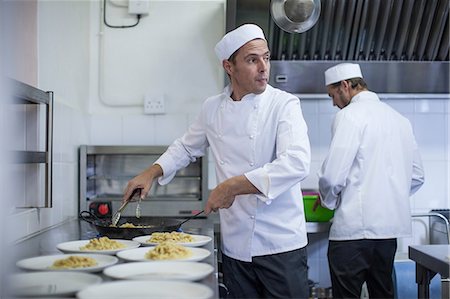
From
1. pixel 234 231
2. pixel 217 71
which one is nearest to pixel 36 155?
pixel 234 231

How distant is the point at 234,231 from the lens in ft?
6.23

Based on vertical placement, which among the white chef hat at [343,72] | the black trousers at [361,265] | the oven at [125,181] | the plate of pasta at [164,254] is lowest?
the black trousers at [361,265]

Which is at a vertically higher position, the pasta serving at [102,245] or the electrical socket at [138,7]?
the electrical socket at [138,7]

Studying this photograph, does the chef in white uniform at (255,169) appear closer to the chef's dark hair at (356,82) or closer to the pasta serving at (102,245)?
the pasta serving at (102,245)

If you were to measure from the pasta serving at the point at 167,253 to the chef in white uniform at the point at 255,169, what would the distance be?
0.48 metres

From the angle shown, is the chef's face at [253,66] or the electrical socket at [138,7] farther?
the electrical socket at [138,7]

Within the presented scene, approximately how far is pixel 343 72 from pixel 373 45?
39 centimetres

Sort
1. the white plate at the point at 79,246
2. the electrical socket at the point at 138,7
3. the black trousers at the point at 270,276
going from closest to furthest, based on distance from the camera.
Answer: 1. the white plate at the point at 79,246
2. the black trousers at the point at 270,276
3. the electrical socket at the point at 138,7

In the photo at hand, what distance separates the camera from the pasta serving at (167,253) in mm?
1269

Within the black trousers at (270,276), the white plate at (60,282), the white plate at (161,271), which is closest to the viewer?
the white plate at (60,282)

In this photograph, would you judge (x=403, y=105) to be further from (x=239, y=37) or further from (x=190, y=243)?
(x=190, y=243)

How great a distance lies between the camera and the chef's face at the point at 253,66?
1895 mm

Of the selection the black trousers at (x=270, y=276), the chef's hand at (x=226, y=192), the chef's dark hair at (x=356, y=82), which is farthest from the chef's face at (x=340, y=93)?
the chef's hand at (x=226, y=192)

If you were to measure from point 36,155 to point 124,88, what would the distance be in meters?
1.18
